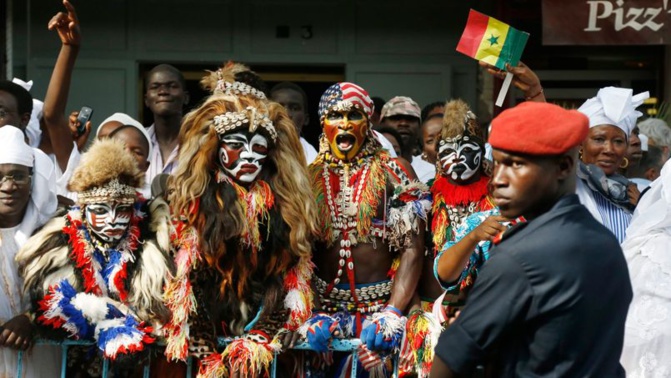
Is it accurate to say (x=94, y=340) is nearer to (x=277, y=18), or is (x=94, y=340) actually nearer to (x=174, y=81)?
(x=174, y=81)

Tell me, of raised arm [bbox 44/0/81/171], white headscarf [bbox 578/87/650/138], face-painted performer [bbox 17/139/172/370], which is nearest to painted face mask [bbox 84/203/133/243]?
face-painted performer [bbox 17/139/172/370]

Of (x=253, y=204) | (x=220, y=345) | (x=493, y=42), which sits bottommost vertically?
(x=220, y=345)

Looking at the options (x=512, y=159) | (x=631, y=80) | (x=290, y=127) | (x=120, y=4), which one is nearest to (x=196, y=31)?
(x=120, y=4)

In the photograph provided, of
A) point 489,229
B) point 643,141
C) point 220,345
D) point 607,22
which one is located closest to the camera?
point 489,229

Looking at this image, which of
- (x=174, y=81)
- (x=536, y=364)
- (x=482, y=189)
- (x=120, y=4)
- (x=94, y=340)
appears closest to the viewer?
(x=536, y=364)

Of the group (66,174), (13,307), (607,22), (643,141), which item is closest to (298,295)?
(13,307)

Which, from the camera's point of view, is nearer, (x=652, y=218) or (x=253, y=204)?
(x=253, y=204)

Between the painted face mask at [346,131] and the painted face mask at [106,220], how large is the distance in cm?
110

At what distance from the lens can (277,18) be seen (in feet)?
33.1

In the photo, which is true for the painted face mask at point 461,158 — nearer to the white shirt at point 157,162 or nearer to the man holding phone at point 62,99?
the white shirt at point 157,162

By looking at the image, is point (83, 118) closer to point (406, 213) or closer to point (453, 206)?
A: point (406, 213)

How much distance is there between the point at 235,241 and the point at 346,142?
2.69 ft

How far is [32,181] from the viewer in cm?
523

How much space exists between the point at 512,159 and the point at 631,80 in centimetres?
756
